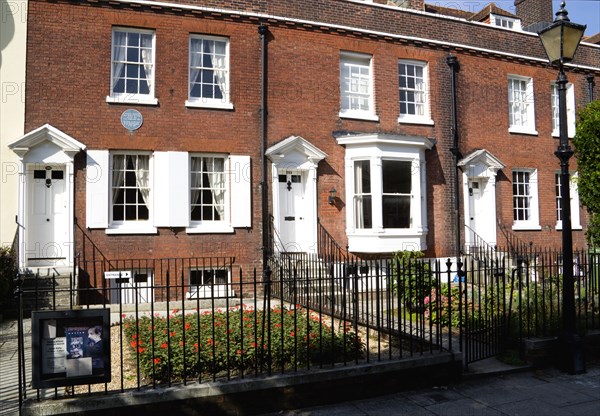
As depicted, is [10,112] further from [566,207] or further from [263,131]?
[566,207]

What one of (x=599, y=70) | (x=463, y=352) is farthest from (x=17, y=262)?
(x=599, y=70)

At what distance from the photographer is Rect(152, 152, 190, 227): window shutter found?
526 inches

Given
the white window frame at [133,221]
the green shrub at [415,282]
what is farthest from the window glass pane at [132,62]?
the green shrub at [415,282]

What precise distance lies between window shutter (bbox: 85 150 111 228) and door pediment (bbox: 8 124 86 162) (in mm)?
445

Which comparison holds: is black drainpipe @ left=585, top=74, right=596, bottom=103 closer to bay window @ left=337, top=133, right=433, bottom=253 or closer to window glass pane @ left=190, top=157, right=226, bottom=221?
bay window @ left=337, top=133, right=433, bottom=253

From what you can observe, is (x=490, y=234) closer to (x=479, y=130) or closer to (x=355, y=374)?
(x=479, y=130)

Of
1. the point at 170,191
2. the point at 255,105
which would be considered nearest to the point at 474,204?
the point at 255,105

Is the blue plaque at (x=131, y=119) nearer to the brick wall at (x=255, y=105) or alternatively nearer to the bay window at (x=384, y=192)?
the brick wall at (x=255, y=105)

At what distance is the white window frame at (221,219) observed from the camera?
44.9ft

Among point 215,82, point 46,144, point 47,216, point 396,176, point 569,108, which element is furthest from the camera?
point 569,108

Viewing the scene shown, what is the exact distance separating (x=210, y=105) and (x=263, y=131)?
5.16 ft

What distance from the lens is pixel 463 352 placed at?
771 cm

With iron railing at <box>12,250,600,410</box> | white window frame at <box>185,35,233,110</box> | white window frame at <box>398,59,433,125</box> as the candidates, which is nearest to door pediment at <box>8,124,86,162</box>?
iron railing at <box>12,250,600,410</box>

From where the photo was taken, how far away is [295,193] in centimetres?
1485
